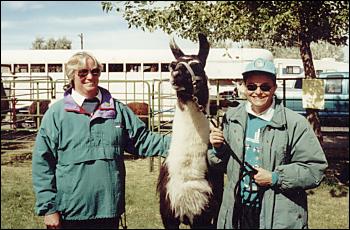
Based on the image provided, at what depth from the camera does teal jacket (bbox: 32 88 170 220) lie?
2.42 meters

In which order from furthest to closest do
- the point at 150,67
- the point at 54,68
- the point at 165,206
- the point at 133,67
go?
the point at 54,68 < the point at 133,67 < the point at 150,67 < the point at 165,206

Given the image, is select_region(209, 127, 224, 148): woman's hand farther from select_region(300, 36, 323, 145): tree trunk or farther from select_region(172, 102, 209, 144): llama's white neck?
select_region(300, 36, 323, 145): tree trunk

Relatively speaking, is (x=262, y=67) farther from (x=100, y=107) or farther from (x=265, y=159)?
(x=100, y=107)

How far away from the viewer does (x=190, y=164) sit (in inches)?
101

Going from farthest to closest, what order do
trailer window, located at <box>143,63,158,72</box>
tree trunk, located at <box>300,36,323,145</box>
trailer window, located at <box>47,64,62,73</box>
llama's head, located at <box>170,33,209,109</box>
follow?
trailer window, located at <box>47,64,62,73</box>
trailer window, located at <box>143,63,158,72</box>
tree trunk, located at <box>300,36,323,145</box>
llama's head, located at <box>170,33,209,109</box>

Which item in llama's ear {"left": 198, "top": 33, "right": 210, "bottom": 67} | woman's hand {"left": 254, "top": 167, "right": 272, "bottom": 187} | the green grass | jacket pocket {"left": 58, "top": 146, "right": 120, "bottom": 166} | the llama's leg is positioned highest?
llama's ear {"left": 198, "top": 33, "right": 210, "bottom": 67}

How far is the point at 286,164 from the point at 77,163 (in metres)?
1.14

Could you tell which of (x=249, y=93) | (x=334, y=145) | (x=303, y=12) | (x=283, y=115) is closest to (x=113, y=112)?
(x=249, y=93)

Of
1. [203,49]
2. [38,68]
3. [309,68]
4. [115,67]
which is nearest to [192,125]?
[203,49]

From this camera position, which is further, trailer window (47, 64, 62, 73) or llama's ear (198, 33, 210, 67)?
trailer window (47, 64, 62, 73)

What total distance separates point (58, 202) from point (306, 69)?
652 centimetres

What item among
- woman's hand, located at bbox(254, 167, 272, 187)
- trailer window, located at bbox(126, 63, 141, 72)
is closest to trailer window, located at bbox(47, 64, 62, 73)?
trailer window, located at bbox(126, 63, 141, 72)

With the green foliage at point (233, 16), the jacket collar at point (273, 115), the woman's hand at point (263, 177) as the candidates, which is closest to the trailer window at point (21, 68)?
the green foliage at point (233, 16)

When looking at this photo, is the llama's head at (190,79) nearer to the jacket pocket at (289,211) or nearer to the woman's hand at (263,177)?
the woman's hand at (263,177)
